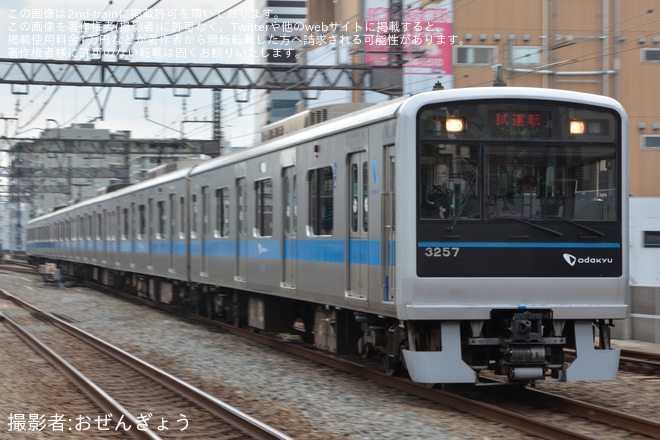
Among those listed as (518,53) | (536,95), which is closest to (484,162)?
(536,95)

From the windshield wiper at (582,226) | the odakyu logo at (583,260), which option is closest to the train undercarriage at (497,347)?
the odakyu logo at (583,260)

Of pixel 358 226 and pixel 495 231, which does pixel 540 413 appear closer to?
pixel 495 231

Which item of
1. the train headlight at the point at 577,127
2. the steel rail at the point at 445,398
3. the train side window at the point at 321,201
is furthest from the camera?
the train side window at the point at 321,201

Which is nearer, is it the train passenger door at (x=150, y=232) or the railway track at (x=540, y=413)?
the railway track at (x=540, y=413)

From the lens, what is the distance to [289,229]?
11.7 metres

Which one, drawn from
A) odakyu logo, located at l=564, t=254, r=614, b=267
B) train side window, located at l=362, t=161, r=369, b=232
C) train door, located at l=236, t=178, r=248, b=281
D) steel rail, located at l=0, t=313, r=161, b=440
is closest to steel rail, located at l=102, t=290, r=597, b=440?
train door, located at l=236, t=178, r=248, b=281

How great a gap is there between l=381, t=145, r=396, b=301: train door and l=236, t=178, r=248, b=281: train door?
5.40 meters

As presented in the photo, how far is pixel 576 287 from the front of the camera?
27.0 ft

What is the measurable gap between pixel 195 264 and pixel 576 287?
10328 millimetres

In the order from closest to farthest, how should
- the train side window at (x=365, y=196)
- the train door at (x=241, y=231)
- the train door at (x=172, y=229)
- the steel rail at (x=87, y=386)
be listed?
the steel rail at (x=87, y=386), the train side window at (x=365, y=196), the train door at (x=241, y=231), the train door at (x=172, y=229)

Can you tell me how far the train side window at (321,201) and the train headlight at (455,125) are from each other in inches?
86.7

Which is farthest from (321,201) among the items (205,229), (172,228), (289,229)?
(172,228)

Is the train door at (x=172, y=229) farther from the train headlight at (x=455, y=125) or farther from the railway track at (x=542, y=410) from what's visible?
the train headlight at (x=455, y=125)

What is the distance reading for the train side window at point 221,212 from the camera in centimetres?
1506
